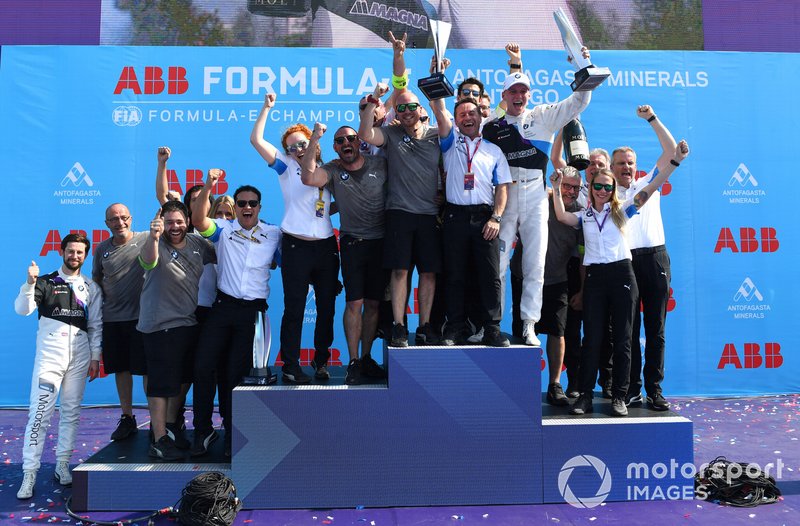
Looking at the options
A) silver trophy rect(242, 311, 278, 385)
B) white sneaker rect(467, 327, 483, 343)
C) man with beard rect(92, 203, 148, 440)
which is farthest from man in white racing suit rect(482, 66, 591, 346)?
man with beard rect(92, 203, 148, 440)

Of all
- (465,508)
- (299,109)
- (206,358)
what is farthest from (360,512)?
(299,109)

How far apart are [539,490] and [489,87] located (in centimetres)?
380

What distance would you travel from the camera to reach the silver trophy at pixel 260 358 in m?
3.37

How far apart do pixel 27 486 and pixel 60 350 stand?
2.42ft

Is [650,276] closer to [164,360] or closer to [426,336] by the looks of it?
[426,336]

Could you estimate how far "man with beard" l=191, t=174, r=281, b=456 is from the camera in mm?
3418

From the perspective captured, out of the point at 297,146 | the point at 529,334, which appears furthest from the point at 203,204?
the point at 529,334

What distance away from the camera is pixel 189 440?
144 inches

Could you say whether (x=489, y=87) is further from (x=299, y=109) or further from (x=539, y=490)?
(x=539, y=490)

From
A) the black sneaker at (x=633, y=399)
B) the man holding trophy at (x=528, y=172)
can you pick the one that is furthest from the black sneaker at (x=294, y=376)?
the black sneaker at (x=633, y=399)

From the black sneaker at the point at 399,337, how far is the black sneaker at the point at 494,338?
460 millimetres

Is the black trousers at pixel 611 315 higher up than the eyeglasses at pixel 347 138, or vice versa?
the eyeglasses at pixel 347 138

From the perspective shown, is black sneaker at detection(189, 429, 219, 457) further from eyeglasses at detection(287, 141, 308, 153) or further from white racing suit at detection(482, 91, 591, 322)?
white racing suit at detection(482, 91, 591, 322)

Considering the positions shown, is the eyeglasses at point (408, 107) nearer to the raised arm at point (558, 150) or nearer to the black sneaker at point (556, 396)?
the raised arm at point (558, 150)
